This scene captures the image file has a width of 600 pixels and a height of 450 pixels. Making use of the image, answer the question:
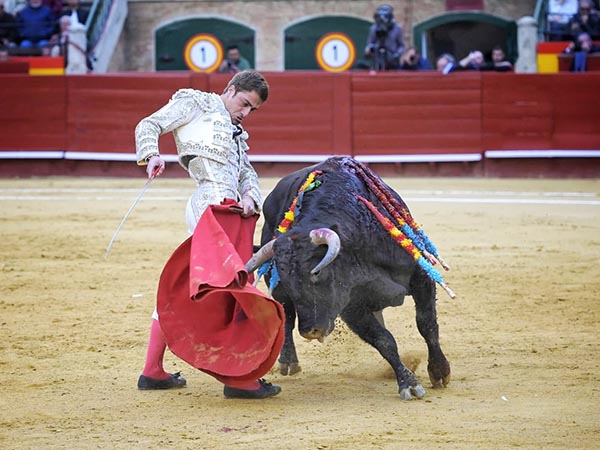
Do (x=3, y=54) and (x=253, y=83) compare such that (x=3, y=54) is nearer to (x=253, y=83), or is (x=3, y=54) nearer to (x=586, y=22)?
(x=586, y=22)

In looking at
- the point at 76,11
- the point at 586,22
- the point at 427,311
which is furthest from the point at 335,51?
the point at 427,311

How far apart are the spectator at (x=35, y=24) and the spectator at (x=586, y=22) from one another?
19.8 feet

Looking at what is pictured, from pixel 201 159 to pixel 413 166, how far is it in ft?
27.2

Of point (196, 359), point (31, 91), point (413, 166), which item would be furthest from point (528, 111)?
point (196, 359)

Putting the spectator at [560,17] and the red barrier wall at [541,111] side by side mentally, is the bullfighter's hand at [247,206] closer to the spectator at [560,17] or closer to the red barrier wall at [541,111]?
the red barrier wall at [541,111]

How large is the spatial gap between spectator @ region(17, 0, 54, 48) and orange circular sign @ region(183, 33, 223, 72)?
82.5 inches

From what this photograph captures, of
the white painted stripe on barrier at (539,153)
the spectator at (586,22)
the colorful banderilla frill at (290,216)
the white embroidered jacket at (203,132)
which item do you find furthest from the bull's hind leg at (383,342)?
the spectator at (586,22)

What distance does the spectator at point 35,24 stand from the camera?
13.3 m

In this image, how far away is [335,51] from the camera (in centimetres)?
1452

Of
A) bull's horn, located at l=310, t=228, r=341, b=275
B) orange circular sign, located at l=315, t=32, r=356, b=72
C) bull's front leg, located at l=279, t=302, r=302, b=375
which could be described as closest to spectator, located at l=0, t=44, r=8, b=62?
orange circular sign, located at l=315, t=32, r=356, b=72

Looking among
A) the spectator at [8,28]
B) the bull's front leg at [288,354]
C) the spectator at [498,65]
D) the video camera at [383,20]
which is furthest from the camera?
the spectator at [8,28]

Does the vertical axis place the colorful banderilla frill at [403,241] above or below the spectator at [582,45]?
below

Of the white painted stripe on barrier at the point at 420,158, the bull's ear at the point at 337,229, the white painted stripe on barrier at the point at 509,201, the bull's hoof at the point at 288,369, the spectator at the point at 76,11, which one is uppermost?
the spectator at the point at 76,11

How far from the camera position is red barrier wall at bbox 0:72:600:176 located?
1170 cm
